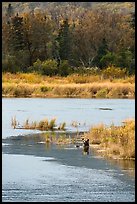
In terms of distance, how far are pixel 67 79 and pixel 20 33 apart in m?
11.7

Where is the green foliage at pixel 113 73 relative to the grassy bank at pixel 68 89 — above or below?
above

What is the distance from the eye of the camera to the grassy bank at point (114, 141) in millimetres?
18897

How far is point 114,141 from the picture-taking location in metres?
20.2

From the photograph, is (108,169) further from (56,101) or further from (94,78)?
(94,78)

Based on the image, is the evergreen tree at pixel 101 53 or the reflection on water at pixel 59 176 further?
the evergreen tree at pixel 101 53

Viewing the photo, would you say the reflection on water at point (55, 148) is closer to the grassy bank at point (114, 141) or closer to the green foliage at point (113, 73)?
the grassy bank at point (114, 141)

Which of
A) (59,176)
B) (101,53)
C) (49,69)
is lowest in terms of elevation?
(59,176)

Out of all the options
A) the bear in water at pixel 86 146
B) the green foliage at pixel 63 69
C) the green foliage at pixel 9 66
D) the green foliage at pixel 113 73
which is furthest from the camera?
the green foliage at pixel 9 66

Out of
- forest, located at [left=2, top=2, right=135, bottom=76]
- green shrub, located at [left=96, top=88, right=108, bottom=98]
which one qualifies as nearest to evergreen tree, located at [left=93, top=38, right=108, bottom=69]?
forest, located at [left=2, top=2, right=135, bottom=76]

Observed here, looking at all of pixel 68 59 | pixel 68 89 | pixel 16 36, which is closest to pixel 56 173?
pixel 68 89

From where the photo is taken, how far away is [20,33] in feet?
212

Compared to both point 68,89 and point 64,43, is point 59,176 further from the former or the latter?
point 64,43

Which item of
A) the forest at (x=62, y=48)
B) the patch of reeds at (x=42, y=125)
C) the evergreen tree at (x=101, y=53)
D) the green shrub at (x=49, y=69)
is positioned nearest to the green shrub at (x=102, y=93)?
the forest at (x=62, y=48)

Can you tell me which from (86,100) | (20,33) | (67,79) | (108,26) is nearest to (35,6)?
(108,26)
